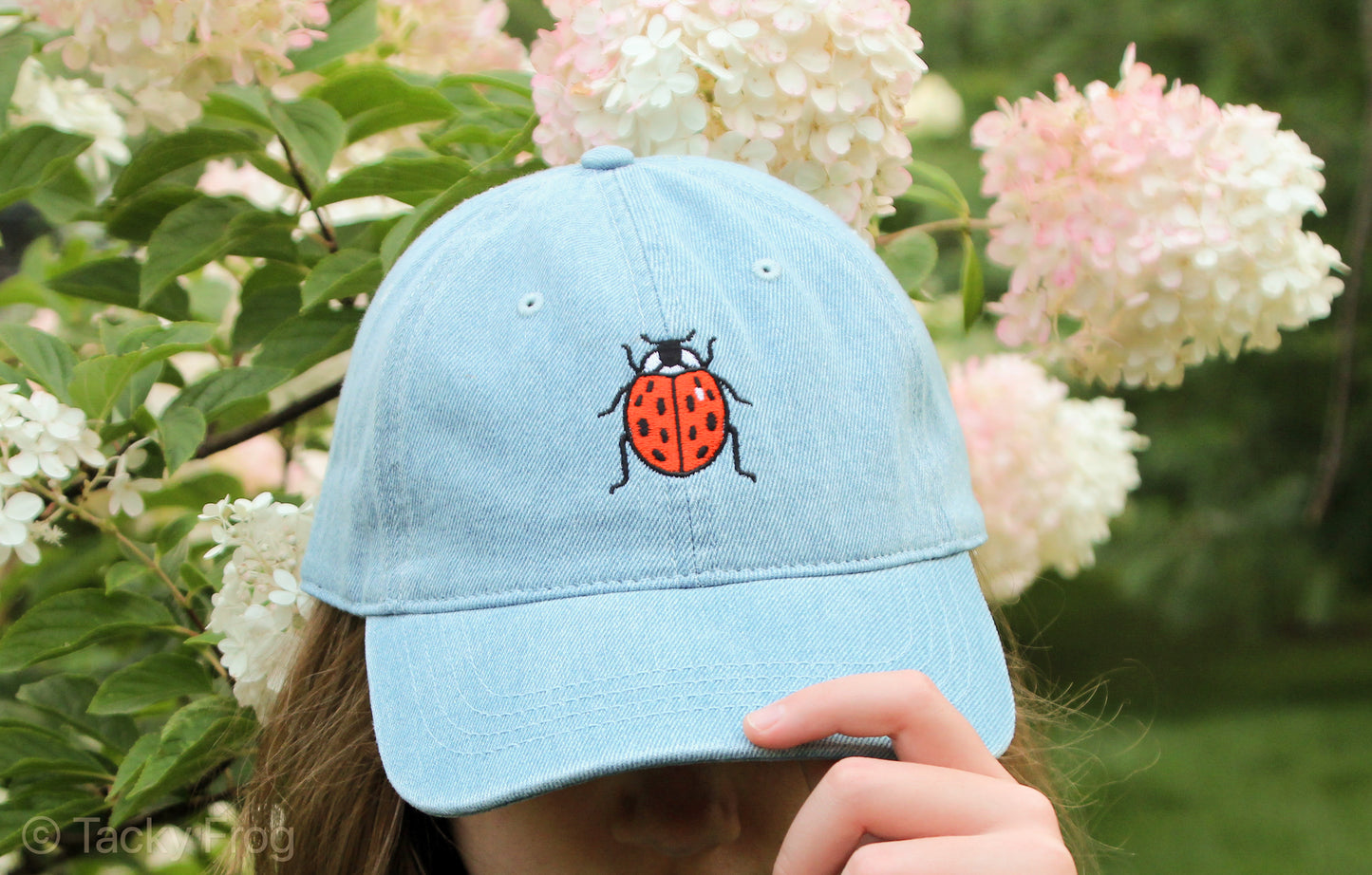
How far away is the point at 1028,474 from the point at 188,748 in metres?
1.09

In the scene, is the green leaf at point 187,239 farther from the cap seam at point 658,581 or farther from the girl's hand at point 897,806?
the girl's hand at point 897,806

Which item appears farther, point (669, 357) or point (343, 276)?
point (343, 276)

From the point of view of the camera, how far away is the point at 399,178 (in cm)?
103

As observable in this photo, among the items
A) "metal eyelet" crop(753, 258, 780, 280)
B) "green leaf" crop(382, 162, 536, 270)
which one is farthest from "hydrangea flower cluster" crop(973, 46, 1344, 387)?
"green leaf" crop(382, 162, 536, 270)

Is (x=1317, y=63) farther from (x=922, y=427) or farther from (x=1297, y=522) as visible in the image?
(x=922, y=427)

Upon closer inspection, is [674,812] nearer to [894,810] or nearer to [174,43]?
[894,810]

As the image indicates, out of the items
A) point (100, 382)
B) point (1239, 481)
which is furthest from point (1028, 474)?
point (1239, 481)

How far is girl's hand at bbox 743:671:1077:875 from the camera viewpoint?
663 millimetres

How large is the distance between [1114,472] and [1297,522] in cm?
403

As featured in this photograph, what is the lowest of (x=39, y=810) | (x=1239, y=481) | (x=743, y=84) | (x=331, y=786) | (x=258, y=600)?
(x=1239, y=481)

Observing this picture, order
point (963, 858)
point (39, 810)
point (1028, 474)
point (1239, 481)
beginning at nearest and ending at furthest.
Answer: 1. point (963, 858)
2. point (39, 810)
3. point (1028, 474)
4. point (1239, 481)

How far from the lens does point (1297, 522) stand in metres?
5.10

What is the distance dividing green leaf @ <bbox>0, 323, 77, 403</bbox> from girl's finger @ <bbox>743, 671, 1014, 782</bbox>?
0.67 meters

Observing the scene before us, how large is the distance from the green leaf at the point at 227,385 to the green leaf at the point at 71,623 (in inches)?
6.9
